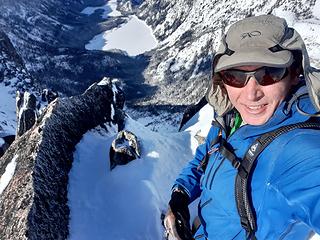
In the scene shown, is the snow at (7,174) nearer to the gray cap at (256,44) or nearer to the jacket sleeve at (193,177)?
the jacket sleeve at (193,177)

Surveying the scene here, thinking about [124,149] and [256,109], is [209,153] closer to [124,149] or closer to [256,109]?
[256,109]

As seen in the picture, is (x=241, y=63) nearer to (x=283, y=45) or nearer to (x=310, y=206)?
(x=283, y=45)

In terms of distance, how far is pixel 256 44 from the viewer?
14.3 ft

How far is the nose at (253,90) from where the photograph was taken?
4.57m

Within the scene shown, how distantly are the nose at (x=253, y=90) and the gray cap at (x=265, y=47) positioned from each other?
0.80 feet

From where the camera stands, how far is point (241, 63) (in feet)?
14.7

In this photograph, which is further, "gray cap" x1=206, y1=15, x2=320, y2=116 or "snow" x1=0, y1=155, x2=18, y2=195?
"snow" x1=0, y1=155, x2=18, y2=195

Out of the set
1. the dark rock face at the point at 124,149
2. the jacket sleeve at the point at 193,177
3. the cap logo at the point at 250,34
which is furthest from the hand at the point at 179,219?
the dark rock face at the point at 124,149

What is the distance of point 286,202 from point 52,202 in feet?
30.3

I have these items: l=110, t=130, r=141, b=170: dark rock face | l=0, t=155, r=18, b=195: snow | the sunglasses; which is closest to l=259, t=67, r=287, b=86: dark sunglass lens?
the sunglasses

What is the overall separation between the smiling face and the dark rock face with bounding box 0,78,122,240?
730cm

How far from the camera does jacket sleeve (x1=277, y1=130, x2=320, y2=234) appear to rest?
362 centimetres

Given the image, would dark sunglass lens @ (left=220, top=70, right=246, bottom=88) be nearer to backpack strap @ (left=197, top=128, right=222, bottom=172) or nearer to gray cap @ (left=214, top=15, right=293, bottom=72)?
gray cap @ (left=214, top=15, right=293, bottom=72)

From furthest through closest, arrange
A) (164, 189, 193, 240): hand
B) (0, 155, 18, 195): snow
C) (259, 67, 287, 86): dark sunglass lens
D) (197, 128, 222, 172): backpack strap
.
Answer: (0, 155, 18, 195): snow < (164, 189, 193, 240): hand < (197, 128, 222, 172): backpack strap < (259, 67, 287, 86): dark sunglass lens
